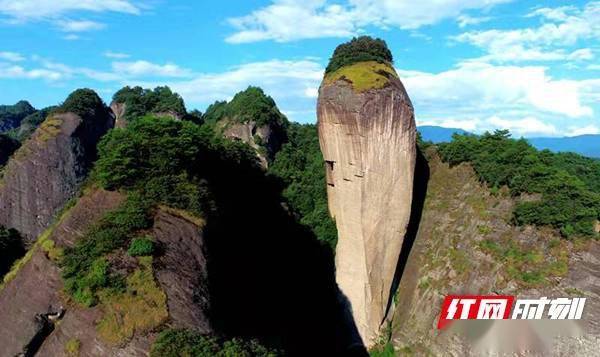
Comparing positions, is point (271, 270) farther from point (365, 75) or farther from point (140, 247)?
point (365, 75)

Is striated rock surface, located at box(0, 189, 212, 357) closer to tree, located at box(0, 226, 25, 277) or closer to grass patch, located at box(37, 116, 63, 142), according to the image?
tree, located at box(0, 226, 25, 277)

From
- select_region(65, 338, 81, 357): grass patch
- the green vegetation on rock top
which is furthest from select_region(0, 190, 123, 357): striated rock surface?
the green vegetation on rock top

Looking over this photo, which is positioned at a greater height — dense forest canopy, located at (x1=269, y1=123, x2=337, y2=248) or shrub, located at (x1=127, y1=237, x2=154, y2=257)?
dense forest canopy, located at (x1=269, y1=123, x2=337, y2=248)

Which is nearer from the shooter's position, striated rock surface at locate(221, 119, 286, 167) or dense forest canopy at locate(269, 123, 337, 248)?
dense forest canopy at locate(269, 123, 337, 248)

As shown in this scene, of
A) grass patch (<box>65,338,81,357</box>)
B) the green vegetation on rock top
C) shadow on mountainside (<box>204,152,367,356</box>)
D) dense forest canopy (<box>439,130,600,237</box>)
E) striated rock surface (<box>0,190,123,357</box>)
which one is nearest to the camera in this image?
the green vegetation on rock top

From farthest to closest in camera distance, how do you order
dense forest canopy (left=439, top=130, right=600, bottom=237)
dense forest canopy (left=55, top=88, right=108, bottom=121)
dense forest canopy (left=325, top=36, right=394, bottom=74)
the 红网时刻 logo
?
dense forest canopy (left=55, top=88, right=108, bottom=121) → dense forest canopy (left=325, top=36, right=394, bottom=74) → dense forest canopy (left=439, top=130, right=600, bottom=237) → the 红网时刻 logo

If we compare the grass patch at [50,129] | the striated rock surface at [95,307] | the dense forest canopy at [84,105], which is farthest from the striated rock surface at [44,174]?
the striated rock surface at [95,307]
